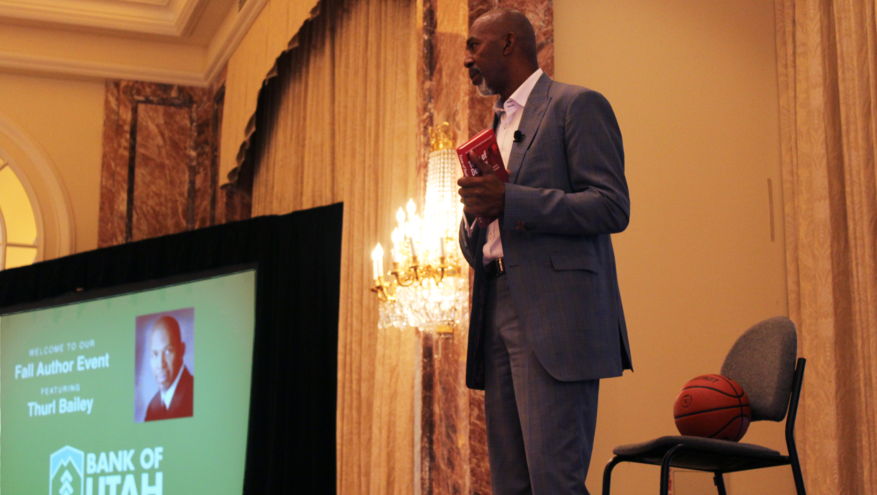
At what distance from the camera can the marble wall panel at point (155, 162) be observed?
267 inches

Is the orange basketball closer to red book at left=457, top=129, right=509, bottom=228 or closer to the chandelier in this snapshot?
red book at left=457, top=129, right=509, bottom=228

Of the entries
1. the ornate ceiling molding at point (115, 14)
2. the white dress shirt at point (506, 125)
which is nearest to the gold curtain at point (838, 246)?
the white dress shirt at point (506, 125)

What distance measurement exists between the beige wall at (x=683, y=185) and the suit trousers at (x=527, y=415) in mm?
1570

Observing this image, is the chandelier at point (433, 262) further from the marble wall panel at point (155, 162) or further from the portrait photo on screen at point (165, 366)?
the marble wall panel at point (155, 162)

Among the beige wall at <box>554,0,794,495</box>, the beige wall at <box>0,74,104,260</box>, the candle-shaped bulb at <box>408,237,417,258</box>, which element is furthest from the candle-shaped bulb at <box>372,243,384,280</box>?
the beige wall at <box>0,74,104,260</box>

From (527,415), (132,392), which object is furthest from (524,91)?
(132,392)

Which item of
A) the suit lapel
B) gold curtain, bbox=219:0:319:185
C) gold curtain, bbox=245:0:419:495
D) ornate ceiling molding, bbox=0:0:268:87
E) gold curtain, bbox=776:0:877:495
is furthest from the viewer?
ornate ceiling molding, bbox=0:0:268:87

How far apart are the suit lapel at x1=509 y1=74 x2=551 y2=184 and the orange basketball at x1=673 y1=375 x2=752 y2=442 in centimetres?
77

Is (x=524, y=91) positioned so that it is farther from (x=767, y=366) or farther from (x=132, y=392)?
(x=132, y=392)

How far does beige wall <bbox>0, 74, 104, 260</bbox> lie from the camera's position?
6695 millimetres

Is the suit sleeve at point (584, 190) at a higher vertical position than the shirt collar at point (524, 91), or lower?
lower

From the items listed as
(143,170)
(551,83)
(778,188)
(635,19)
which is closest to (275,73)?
(143,170)

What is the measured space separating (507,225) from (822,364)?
1.65m

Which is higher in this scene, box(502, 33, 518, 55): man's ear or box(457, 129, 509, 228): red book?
box(502, 33, 518, 55): man's ear
